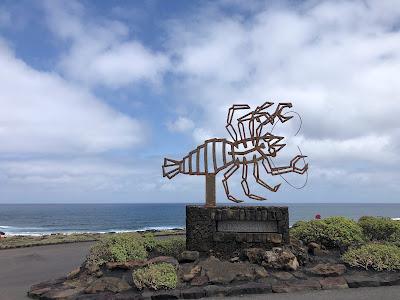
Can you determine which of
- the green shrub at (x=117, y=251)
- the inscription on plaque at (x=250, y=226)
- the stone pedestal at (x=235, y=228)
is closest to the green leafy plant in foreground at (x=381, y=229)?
the stone pedestal at (x=235, y=228)

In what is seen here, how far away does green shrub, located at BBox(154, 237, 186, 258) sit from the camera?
11305 millimetres

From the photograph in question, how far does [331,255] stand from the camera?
1095cm

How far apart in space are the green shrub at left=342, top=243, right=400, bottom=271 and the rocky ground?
0.70 ft

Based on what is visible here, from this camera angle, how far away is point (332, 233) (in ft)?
38.3

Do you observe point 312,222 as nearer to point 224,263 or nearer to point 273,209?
point 273,209

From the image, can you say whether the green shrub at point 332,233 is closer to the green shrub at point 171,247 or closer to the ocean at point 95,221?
the green shrub at point 171,247

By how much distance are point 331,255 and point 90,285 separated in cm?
616

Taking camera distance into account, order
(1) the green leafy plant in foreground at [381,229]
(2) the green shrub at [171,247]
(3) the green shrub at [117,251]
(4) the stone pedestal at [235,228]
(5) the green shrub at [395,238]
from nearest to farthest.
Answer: (3) the green shrub at [117,251], (4) the stone pedestal at [235,228], (2) the green shrub at [171,247], (5) the green shrub at [395,238], (1) the green leafy plant in foreground at [381,229]

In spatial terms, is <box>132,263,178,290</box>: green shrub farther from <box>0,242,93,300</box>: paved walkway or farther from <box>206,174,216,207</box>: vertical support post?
<box>206,174,216,207</box>: vertical support post

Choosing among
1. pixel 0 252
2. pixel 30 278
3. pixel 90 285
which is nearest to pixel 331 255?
pixel 90 285

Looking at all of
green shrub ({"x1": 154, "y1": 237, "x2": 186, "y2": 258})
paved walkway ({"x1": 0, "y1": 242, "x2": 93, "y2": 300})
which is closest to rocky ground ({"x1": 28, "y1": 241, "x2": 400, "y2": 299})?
paved walkway ({"x1": 0, "y1": 242, "x2": 93, "y2": 300})

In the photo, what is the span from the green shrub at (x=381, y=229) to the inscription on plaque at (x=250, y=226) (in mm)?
3858

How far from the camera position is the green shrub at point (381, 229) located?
41.2 feet

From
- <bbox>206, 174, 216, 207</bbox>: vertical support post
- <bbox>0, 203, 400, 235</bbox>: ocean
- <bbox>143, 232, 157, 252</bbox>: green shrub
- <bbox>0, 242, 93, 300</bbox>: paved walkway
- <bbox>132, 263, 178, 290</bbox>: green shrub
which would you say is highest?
<bbox>206, 174, 216, 207</bbox>: vertical support post
